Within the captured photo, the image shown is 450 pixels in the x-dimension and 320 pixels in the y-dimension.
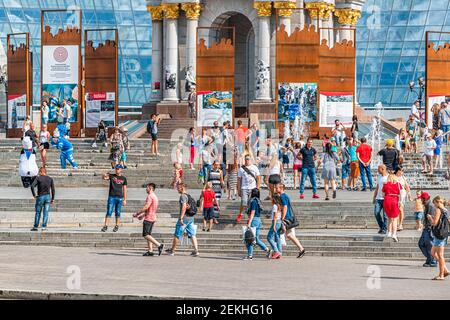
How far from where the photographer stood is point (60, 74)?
163ft

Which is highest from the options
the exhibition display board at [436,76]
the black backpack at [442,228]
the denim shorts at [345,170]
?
the exhibition display board at [436,76]

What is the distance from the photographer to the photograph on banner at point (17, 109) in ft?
170

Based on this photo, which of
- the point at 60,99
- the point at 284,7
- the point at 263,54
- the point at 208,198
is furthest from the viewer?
the point at 263,54

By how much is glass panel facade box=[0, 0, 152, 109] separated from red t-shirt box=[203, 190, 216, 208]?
6042 centimetres

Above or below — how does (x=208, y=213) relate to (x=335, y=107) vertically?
→ below

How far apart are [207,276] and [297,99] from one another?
2334 centimetres

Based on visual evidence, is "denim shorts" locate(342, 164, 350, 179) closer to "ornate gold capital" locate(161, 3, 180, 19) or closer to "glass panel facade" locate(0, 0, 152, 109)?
"ornate gold capital" locate(161, 3, 180, 19)

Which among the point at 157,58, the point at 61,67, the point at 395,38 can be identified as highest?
the point at 395,38

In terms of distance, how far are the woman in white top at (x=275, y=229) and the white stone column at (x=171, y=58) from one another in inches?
1149

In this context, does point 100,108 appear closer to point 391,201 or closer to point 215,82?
point 215,82

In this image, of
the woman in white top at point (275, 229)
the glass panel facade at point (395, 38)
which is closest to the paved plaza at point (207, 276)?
the woman in white top at point (275, 229)

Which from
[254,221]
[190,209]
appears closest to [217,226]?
[190,209]

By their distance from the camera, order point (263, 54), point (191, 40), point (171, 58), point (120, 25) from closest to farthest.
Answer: point (263, 54), point (191, 40), point (171, 58), point (120, 25)

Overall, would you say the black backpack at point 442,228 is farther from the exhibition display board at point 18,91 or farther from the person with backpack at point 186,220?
the exhibition display board at point 18,91
